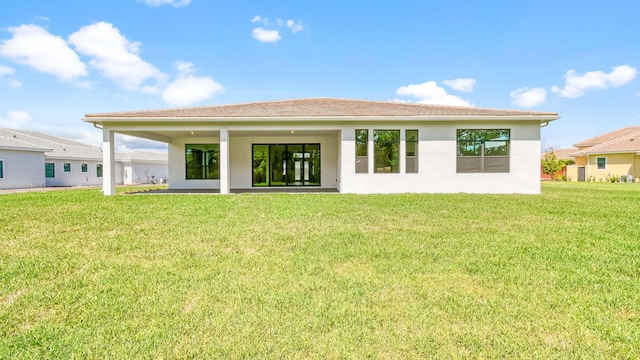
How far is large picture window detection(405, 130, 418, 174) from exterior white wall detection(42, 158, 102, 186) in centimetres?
2673

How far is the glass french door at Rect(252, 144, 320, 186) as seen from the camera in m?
17.9

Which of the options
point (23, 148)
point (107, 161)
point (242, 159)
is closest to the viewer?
point (107, 161)

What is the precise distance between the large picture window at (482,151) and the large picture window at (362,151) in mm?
3902

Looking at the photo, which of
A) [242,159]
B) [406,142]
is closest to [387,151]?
[406,142]

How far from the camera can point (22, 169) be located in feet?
76.2

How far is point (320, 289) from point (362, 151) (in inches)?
424

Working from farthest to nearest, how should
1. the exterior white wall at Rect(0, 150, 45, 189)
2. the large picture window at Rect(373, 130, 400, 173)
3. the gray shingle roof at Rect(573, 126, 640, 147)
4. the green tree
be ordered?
the gray shingle roof at Rect(573, 126, 640, 147), the green tree, the exterior white wall at Rect(0, 150, 45, 189), the large picture window at Rect(373, 130, 400, 173)

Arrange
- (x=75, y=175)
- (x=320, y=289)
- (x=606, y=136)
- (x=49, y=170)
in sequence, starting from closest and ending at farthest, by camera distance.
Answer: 1. (x=320, y=289)
2. (x=49, y=170)
3. (x=75, y=175)
4. (x=606, y=136)

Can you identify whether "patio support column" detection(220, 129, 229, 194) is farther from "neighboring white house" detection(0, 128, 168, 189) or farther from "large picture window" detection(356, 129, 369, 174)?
"neighboring white house" detection(0, 128, 168, 189)

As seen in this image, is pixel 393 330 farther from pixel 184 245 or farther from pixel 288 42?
pixel 288 42

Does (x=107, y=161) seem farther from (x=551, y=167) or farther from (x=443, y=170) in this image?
(x=551, y=167)

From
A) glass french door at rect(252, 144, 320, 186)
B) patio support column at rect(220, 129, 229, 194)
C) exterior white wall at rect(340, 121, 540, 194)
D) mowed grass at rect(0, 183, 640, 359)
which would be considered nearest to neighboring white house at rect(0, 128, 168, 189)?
glass french door at rect(252, 144, 320, 186)

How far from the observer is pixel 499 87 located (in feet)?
71.8

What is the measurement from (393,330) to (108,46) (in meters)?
20.3
